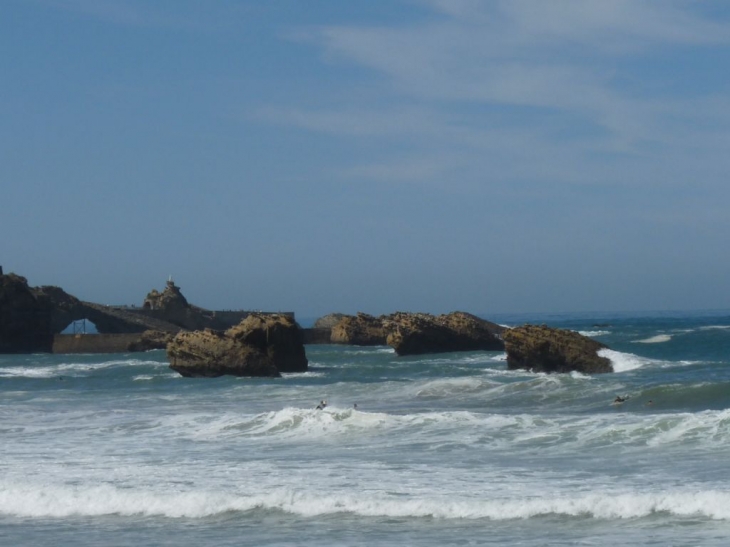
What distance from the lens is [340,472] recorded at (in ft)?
61.3

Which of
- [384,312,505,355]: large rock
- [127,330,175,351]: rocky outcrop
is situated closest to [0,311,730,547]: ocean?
[384,312,505,355]: large rock

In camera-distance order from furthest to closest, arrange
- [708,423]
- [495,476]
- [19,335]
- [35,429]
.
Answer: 1. [19,335]
2. [35,429]
3. [708,423]
4. [495,476]

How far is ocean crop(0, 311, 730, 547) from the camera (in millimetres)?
14750

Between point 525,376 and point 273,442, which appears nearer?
point 273,442

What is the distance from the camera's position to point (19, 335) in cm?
6975

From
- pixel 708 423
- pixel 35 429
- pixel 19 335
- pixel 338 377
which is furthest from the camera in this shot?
pixel 19 335

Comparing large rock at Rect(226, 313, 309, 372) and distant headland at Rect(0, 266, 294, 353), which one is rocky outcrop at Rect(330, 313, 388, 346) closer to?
distant headland at Rect(0, 266, 294, 353)

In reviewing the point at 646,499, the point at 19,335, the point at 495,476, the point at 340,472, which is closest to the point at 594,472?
the point at 495,476

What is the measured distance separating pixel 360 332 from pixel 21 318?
20.8 m

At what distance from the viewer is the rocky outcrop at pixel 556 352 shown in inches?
1535

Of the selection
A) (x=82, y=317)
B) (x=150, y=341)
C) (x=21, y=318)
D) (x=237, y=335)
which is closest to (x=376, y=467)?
(x=237, y=335)

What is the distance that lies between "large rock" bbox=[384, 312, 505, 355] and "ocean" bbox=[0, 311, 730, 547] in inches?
861

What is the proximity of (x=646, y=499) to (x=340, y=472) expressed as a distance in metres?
5.29

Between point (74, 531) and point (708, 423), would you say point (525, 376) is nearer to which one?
point (708, 423)
